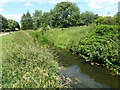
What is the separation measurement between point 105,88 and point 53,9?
1383 inches

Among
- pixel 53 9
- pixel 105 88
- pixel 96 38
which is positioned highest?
pixel 53 9

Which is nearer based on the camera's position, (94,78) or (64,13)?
(94,78)

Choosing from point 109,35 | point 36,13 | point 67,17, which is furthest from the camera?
point 36,13

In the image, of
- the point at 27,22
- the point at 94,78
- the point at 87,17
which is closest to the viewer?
the point at 94,78

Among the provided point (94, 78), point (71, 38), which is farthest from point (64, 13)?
point (94, 78)

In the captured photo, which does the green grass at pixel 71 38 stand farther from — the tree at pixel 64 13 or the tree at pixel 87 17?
the tree at pixel 87 17

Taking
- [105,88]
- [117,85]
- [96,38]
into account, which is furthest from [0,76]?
[96,38]

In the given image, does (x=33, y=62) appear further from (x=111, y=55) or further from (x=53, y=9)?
(x=53, y=9)

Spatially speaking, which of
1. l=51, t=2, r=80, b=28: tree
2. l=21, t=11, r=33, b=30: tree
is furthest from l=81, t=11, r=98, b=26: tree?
l=21, t=11, r=33, b=30: tree

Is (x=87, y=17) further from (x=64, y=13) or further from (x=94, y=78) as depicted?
(x=94, y=78)

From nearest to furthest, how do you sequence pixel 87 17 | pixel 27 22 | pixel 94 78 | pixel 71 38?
pixel 94 78 → pixel 71 38 → pixel 87 17 → pixel 27 22

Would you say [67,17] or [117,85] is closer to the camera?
[117,85]

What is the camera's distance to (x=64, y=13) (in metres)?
34.2

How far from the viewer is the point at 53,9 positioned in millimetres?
36219
